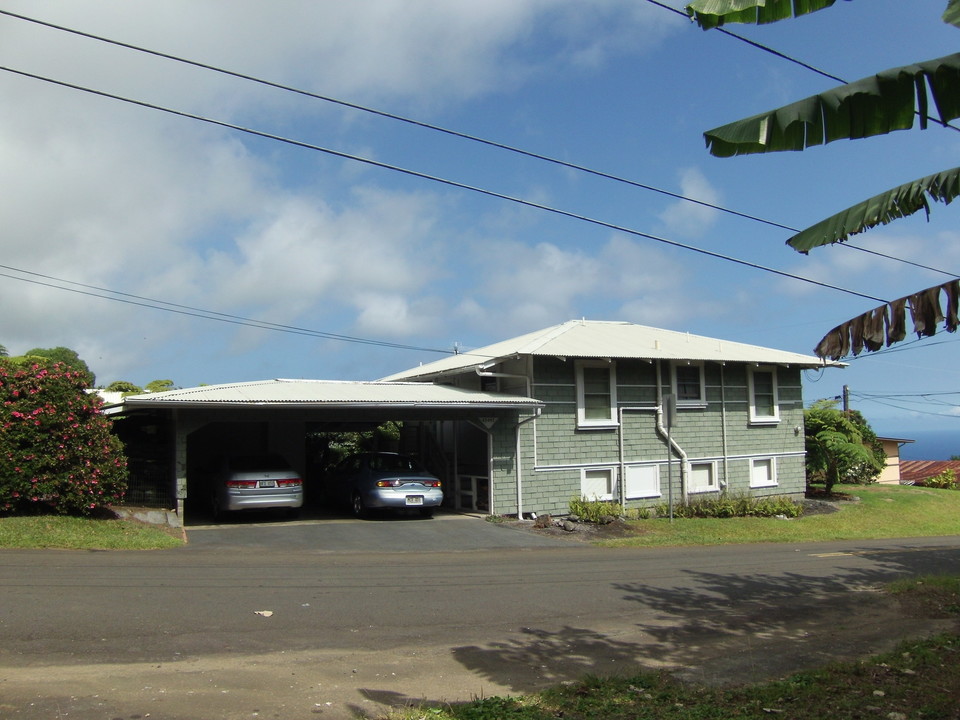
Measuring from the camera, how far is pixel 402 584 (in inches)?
443

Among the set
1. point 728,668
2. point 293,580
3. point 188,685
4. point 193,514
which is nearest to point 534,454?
point 193,514

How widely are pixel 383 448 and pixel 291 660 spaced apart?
69.0 ft

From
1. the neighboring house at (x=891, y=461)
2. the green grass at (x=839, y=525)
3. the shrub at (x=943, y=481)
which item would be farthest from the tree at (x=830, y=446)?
the shrub at (x=943, y=481)

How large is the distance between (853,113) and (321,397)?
13.0 m

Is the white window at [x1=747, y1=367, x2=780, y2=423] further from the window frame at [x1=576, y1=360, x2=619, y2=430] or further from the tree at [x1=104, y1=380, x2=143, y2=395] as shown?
the tree at [x1=104, y1=380, x2=143, y2=395]

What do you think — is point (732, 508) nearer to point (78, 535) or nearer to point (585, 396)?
point (585, 396)

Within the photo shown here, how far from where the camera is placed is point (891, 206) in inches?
305

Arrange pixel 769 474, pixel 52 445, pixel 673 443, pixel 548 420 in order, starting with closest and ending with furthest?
pixel 52 445 < pixel 548 420 < pixel 673 443 < pixel 769 474

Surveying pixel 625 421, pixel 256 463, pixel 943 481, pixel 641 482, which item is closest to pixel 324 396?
pixel 256 463

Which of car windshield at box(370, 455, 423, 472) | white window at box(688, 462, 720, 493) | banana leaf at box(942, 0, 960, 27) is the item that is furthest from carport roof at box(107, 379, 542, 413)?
banana leaf at box(942, 0, 960, 27)

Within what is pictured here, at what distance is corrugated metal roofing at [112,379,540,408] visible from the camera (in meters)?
15.9

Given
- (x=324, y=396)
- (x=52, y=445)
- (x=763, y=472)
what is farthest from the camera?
(x=763, y=472)

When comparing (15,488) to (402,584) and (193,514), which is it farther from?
(402,584)

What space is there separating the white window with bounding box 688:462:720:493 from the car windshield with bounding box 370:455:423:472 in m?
8.32
